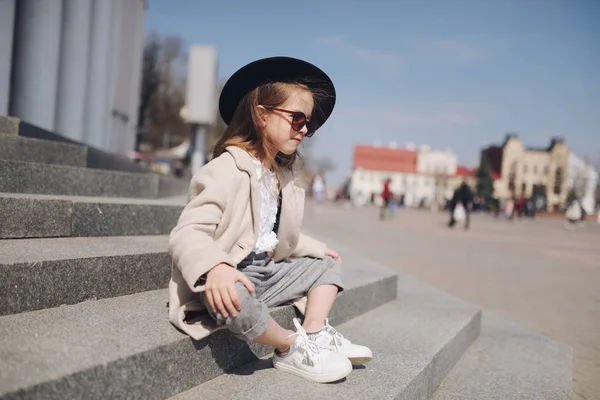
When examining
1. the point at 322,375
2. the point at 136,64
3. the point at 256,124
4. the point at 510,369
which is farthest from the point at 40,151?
the point at 136,64

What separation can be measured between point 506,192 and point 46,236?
320 feet

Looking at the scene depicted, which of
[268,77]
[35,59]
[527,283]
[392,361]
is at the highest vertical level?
[35,59]

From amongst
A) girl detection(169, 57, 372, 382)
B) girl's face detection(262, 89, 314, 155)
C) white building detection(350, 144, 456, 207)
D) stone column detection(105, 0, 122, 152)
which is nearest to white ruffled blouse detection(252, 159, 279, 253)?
girl detection(169, 57, 372, 382)

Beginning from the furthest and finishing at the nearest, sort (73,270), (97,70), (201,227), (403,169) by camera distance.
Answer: (403,169)
(97,70)
(73,270)
(201,227)

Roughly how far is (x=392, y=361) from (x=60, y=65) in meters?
6.48

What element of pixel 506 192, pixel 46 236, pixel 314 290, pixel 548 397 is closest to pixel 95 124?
pixel 46 236

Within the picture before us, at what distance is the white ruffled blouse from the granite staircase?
314mm

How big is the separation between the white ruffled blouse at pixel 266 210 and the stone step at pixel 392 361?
53 cm

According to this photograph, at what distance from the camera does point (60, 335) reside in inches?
68.1

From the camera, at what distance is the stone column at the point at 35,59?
572 cm

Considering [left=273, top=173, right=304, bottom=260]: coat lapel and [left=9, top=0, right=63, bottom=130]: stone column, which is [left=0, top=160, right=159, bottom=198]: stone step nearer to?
[left=273, top=173, right=304, bottom=260]: coat lapel

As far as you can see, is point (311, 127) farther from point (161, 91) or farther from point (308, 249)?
point (161, 91)

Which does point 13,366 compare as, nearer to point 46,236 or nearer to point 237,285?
point 237,285

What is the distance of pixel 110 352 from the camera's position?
5.38 ft
